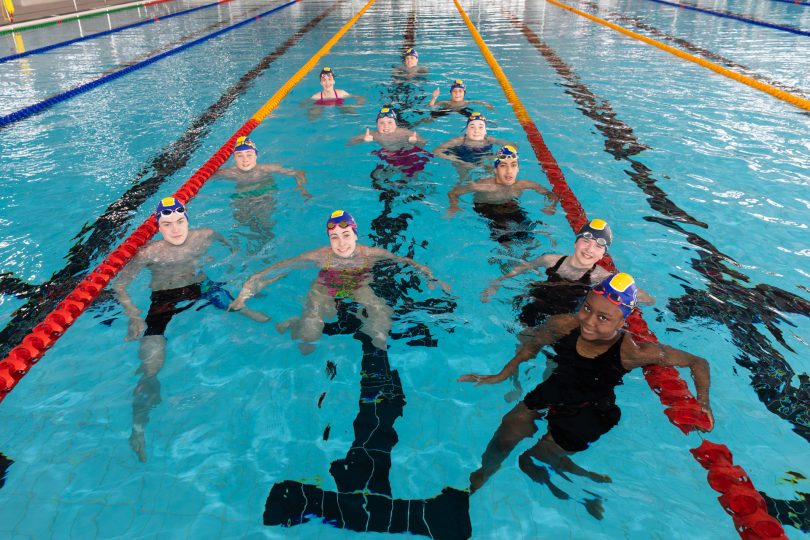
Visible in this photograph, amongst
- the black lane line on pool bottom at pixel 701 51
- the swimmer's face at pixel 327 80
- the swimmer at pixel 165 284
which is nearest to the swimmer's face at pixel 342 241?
the swimmer at pixel 165 284

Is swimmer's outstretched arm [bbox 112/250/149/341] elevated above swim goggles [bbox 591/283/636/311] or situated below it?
below

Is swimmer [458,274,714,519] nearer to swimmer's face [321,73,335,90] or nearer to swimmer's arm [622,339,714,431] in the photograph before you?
swimmer's arm [622,339,714,431]

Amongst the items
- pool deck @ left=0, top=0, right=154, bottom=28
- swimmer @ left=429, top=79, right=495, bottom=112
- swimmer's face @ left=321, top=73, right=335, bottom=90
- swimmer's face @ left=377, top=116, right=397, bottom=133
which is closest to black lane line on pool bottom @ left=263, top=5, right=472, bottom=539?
swimmer's face @ left=377, top=116, right=397, bottom=133

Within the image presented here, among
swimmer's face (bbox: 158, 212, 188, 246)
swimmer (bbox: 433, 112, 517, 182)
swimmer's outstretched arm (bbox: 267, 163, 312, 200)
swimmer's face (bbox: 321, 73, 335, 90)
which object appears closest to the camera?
swimmer's face (bbox: 158, 212, 188, 246)

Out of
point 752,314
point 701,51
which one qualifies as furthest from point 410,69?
point 752,314

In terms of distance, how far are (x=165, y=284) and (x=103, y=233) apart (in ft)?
5.54

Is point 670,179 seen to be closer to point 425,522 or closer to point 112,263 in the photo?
point 425,522

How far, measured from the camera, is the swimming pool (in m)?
2.77

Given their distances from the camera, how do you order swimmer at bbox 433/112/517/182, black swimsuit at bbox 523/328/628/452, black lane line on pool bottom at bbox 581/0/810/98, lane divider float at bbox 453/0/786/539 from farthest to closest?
1. black lane line on pool bottom at bbox 581/0/810/98
2. swimmer at bbox 433/112/517/182
3. black swimsuit at bbox 523/328/628/452
4. lane divider float at bbox 453/0/786/539

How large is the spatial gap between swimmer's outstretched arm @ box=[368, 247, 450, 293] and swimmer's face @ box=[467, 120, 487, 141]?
301 centimetres

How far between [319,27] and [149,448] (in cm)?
1796

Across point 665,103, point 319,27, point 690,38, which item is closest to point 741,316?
point 665,103

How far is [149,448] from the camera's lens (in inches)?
119

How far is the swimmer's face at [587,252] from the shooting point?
13.1ft
